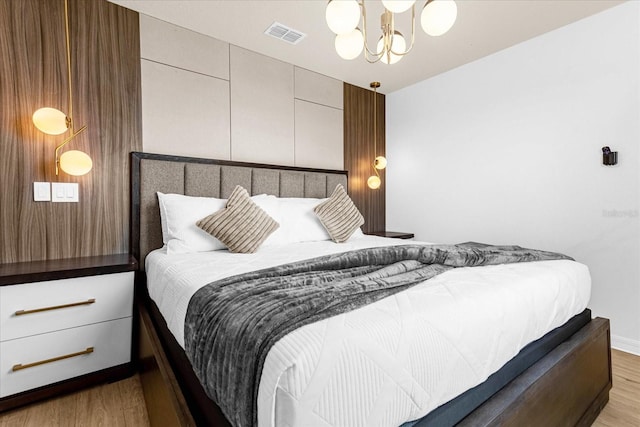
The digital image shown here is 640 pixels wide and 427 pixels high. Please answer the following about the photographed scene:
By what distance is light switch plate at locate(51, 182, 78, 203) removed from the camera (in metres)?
2.13

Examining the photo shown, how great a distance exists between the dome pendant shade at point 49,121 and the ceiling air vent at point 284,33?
1.65 metres

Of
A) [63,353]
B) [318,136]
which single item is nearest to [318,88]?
[318,136]

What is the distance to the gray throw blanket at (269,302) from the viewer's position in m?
0.83

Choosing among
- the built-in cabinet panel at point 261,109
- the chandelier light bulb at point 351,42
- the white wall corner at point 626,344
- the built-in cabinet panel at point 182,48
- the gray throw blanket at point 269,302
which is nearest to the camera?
the gray throw blanket at point 269,302

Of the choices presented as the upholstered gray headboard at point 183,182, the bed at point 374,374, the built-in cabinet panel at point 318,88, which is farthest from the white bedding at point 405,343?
the built-in cabinet panel at point 318,88

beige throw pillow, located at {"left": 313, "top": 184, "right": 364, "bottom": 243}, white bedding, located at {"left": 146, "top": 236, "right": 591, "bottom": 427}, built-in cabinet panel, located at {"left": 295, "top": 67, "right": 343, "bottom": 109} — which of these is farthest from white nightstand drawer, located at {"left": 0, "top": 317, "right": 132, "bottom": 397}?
built-in cabinet panel, located at {"left": 295, "top": 67, "right": 343, "bottom": 109}

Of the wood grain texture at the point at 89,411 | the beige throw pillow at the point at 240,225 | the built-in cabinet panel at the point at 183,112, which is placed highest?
the built-in cabinet panel at the point at 183,112

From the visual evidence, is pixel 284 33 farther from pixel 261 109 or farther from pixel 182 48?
pixel 182 48

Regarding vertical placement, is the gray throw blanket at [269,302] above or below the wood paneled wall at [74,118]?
below

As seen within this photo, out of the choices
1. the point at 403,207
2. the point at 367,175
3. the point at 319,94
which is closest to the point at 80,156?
the point at 319,94

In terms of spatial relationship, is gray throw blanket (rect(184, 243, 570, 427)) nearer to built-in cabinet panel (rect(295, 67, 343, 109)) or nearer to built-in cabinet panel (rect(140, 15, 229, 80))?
built-in cabinet panel (rect(140, 15, 229, 80))

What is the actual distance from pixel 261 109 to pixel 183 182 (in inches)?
41.5

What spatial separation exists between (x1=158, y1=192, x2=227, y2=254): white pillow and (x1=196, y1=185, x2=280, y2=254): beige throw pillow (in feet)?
0.26

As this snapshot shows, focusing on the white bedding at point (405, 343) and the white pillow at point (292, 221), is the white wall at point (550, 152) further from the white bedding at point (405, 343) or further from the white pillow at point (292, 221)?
the white pillow at point (292, 221)
